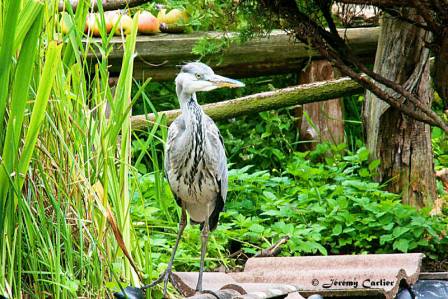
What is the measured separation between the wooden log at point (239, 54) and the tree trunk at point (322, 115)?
114mm

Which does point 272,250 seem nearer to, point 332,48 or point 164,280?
point 332,48

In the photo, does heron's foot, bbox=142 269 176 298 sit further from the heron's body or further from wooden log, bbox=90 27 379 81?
wooden log, bbox=90 27 379 81

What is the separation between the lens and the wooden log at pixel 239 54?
23.8 ft

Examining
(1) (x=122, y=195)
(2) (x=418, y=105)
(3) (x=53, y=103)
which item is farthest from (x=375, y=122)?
(3) (x=53, y=103)

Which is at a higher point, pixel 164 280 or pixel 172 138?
pixel 172 138

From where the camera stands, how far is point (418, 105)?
189 inches

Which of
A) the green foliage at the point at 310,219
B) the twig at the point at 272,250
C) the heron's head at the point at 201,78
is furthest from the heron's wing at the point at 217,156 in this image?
the twig at the point at 272,250

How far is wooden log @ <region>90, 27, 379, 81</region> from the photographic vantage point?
23.8 feet

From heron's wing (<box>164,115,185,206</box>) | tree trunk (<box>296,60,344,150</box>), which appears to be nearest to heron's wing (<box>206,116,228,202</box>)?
heron's wing (<box>164,115,185,206</box>)

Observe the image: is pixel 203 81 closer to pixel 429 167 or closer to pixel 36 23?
pixel 36 23

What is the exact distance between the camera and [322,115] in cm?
782

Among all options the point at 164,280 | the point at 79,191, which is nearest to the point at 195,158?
the point at 164,280

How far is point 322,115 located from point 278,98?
164cm

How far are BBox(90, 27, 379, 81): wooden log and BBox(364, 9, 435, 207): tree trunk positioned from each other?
115 centimetres
